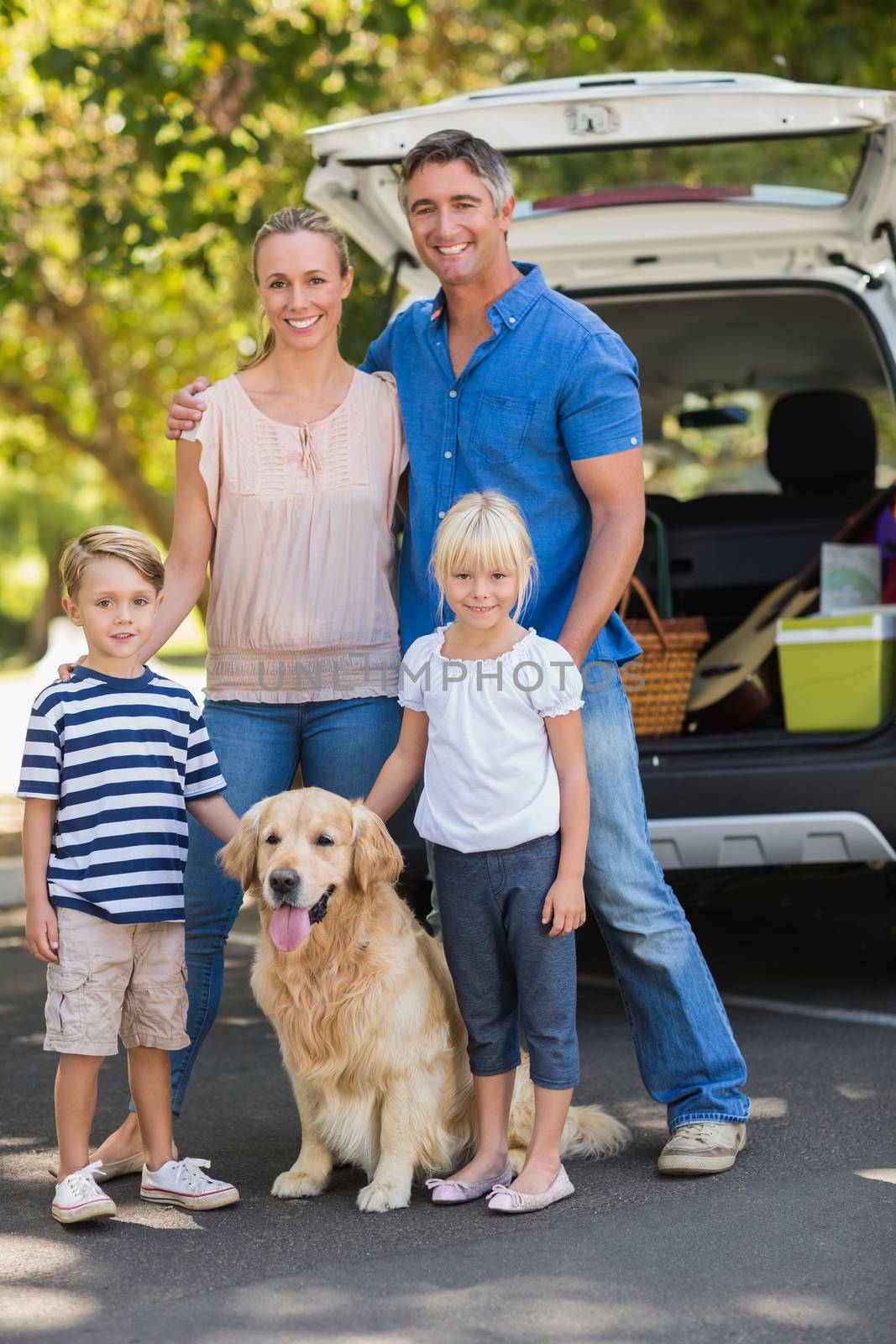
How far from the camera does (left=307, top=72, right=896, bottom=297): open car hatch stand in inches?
174

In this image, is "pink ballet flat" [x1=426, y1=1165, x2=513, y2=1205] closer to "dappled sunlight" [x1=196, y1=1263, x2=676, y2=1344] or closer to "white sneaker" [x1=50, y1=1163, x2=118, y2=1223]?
"dappled sunlight" [x1=196, y1=1263, x2=676, y2=1344]

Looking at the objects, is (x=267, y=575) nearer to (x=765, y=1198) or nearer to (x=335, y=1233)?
(x=335, y=1233)

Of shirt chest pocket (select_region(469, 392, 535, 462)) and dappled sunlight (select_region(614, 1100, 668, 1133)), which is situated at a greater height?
shirt chest pocket (select_region(469, 392, 535, 462))

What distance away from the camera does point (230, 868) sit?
3637 mm

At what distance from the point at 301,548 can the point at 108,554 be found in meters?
0.47

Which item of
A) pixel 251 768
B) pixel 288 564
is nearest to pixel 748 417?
pixel 288 564

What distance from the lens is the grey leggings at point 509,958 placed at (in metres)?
3.55

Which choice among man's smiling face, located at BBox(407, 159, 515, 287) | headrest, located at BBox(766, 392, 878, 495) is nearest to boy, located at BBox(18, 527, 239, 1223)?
man's smiling face, located at BBox(407, 159, 515, 287)

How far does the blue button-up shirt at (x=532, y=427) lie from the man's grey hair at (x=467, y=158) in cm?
21

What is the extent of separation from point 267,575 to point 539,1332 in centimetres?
179

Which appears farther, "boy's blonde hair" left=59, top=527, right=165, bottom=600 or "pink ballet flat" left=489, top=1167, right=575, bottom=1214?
"boy's blonde hair" left=59, top=527, right=165, bottom=600

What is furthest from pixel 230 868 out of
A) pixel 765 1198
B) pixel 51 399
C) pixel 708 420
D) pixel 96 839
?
pixel 51 399

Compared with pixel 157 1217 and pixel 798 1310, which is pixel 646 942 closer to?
pixel 798 1310

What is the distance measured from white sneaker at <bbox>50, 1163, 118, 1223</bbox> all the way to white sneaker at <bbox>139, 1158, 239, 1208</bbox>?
0.55 ft
